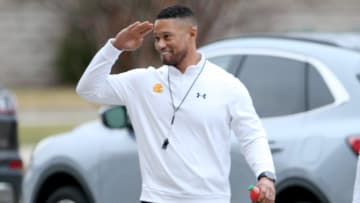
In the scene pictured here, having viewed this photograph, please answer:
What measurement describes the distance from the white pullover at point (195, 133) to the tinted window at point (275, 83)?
1678 mm

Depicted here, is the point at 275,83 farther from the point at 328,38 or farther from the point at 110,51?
the point at 110,51

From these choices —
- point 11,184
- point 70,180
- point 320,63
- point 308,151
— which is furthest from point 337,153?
point 11,184

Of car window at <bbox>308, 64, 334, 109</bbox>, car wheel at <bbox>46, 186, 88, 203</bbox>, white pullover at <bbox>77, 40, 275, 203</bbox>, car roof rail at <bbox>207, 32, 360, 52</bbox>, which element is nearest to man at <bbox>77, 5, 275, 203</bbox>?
white pullover at <bbox>77, 40, 275, 203</bbox>

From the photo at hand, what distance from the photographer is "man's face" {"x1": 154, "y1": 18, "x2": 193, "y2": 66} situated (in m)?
5.98

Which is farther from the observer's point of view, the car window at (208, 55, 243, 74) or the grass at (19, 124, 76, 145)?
the grass at (19, 124, 76, 145)

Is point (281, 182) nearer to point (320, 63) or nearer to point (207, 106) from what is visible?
point (320, 63)

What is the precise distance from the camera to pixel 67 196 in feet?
29.0

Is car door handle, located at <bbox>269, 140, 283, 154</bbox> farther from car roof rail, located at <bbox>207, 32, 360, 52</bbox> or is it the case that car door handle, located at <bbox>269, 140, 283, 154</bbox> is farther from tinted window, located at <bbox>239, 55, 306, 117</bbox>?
car roof rail, located at <bbox>207, 32, 360, 52</bbox>

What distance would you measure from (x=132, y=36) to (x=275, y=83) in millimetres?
2047

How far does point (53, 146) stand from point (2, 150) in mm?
1270

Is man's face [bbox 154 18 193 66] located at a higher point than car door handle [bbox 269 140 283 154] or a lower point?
higher

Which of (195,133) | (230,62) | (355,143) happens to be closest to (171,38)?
(195,133)

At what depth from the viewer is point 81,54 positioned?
36.1m

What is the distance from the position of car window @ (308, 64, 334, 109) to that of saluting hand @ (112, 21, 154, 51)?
5.99 ft
